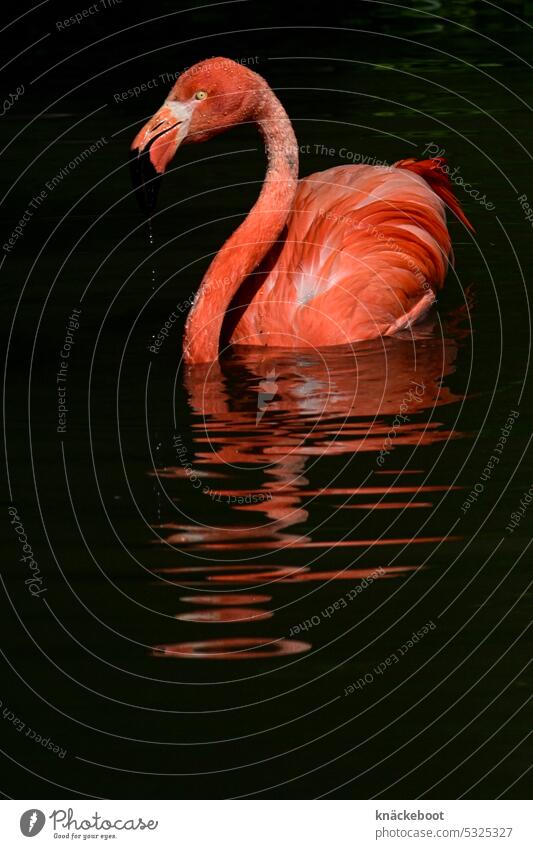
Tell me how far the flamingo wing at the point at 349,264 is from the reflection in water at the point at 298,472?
0.11 meters

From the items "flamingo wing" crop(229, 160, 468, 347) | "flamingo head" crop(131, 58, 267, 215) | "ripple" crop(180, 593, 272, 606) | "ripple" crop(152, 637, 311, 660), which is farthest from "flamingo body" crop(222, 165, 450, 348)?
"ripple" crop(152, 637, 311, 660)

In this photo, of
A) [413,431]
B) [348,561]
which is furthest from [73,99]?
[348,561]

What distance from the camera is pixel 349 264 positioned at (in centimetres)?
743

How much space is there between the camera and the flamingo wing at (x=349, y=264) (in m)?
7.25

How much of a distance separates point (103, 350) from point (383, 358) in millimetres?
1240

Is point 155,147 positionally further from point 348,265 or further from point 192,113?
point 348,265

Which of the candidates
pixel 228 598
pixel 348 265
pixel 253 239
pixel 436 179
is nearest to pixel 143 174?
pixel 253 239

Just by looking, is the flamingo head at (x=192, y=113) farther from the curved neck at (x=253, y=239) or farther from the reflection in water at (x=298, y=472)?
the reflection in water at (x=298, y=472)

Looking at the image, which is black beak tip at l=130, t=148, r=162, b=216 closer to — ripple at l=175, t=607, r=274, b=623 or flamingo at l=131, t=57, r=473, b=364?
flamingo at l=131, t=57, r=473, b=364

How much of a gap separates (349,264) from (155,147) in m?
1.04

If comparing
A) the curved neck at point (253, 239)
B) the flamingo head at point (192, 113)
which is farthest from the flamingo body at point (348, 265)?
the flamingo head at point (192, 113)

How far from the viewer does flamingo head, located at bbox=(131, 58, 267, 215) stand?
22.7 feet

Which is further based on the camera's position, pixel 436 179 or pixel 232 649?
pixel 436 179

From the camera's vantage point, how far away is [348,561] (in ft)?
16.6
